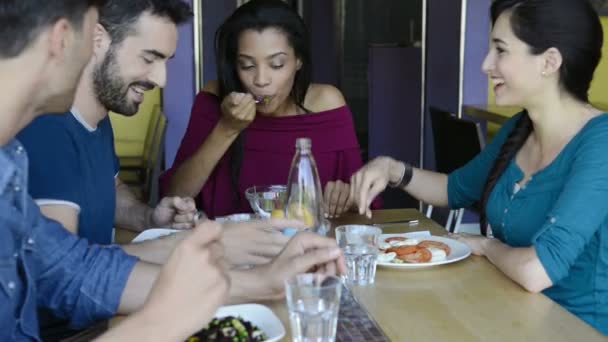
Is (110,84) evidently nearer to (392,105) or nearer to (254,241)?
(254,241)

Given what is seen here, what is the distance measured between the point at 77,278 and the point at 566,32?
1189 millimetres

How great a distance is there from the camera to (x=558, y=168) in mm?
1743

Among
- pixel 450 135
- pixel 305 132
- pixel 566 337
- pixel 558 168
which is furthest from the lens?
pixel 450 135

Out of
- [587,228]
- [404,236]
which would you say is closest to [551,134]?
[587,228]

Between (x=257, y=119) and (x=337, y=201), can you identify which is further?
(x=257, y=119)

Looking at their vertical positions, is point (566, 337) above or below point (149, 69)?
below

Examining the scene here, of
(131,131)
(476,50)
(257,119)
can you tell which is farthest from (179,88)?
(476,50)

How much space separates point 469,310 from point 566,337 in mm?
183

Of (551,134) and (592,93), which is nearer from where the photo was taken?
(551,134)

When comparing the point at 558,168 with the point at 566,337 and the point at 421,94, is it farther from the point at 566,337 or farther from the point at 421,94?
the point at 421,94

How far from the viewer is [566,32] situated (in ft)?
5.68

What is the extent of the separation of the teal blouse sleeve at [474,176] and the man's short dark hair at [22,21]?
1385mm

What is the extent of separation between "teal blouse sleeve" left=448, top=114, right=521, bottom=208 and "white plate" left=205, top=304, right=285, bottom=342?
3.39 feet

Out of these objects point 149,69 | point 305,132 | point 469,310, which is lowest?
point 469,310
